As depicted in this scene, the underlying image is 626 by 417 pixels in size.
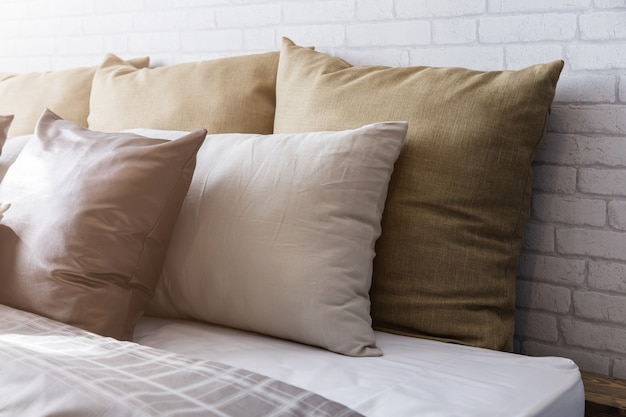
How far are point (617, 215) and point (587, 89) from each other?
0.91ft

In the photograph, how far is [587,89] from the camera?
69.3 inches

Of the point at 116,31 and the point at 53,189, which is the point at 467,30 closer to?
the point at 53,189

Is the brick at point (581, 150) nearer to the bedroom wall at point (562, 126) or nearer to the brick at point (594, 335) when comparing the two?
the bedroom wall at point (562, 126)

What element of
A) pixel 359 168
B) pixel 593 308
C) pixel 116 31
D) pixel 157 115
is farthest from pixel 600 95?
pixel 116 31

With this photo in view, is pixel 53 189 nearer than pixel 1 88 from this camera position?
Yes

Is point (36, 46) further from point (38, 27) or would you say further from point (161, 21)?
point (161, 21)

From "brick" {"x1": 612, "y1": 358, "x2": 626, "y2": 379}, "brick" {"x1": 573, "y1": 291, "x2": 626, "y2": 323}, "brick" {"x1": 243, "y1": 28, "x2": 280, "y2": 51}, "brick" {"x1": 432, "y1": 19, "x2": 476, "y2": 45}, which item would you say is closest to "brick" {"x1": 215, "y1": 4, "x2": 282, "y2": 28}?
"brick" {"x1": 243, "y1": 28, "x2": 280, "y2": 51}

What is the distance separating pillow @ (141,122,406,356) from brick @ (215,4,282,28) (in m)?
0.71

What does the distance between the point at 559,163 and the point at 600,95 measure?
0.56 feet

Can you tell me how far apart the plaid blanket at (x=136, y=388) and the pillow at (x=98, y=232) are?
0.31 meters

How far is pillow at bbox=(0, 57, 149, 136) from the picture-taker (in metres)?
2.52

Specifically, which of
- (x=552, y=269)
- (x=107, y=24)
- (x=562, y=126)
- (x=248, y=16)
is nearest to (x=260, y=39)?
(x=248, y=16)

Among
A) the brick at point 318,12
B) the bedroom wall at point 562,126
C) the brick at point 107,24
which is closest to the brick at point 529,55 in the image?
the bedroom wall at point 562,126

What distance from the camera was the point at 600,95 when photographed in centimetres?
174
